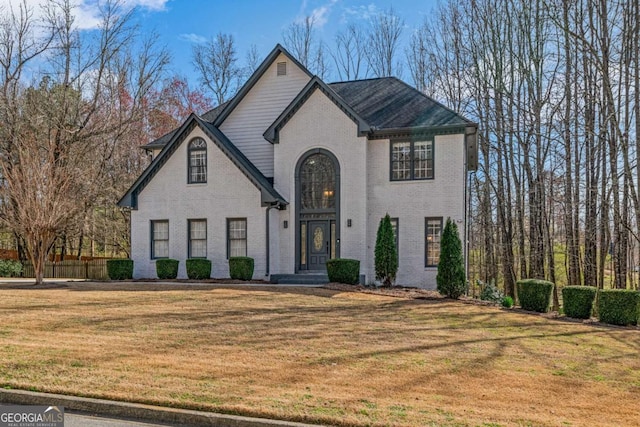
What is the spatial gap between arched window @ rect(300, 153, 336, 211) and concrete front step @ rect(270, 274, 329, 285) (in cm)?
278

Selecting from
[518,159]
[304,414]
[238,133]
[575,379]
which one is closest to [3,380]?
[304,414]

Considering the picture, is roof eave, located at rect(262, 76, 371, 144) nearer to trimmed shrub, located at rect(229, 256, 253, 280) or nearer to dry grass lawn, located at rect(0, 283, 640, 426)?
trimmed shrub, located at rect(229, 256, 253, 280)

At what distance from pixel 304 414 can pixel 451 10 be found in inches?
1127

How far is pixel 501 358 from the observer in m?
8.63

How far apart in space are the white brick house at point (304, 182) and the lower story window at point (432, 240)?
4 cm

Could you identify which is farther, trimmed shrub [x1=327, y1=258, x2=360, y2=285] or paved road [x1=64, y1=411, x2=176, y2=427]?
trimmed shrub [x1=327, y1=258, x2=360, y2=285]

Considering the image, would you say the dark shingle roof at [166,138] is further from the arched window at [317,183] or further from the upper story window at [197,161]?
the arched window at [317,183]

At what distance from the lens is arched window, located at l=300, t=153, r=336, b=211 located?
19.9 meters

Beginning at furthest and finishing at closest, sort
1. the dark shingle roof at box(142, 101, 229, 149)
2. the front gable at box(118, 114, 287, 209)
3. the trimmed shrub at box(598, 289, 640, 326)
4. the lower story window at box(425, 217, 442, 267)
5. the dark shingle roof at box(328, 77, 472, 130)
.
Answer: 1. the dark shingle roof at box(142, 101, 229, 149)
2. the front gable at box(118, 114, 287, 209)
3. the dark shingle roof at box(328, 77, 472, 130)
4. the lower story window at box(425, 217, 442, 267)
5. the trimmed shrub at box(598, 289, 640, 326)

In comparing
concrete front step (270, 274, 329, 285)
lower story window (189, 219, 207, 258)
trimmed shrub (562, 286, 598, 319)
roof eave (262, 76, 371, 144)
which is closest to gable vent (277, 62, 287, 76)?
roof eave (262, 76, 371, 144)

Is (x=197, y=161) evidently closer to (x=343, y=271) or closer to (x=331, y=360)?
(x=343, y=271)

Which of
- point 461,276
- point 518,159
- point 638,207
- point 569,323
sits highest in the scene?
point 518,159

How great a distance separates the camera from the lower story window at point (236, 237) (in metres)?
20.3

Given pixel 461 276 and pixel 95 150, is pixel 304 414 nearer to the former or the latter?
pixel 461 276
